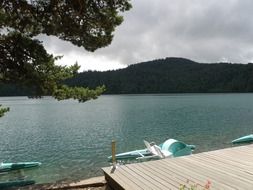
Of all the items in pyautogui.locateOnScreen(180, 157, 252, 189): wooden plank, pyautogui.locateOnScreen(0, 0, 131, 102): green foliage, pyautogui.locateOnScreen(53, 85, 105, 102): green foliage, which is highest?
pyautogui.locateOnScreen(0, 0, 131, 102): green foliage

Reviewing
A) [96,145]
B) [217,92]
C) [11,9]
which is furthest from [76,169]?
[217,92]

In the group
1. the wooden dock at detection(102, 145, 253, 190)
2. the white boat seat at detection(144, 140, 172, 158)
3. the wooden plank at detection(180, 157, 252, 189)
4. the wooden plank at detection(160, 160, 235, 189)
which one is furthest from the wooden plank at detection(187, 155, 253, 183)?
the white boat seat at detection(144, 140, 172, 158)

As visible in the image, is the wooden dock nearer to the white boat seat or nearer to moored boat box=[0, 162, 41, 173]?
the white boat seat

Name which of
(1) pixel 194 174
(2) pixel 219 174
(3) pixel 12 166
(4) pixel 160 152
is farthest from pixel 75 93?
(3) pixel 12 166

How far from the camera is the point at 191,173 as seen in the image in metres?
9.27

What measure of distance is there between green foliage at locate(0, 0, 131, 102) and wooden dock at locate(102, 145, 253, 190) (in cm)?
382

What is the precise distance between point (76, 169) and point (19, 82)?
961 cm

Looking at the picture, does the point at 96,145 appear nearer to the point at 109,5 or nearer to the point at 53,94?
the point at 53,94

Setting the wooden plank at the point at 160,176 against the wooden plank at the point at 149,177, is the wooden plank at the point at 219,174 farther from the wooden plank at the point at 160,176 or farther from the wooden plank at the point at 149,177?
the wooden plank at the point at 149,177

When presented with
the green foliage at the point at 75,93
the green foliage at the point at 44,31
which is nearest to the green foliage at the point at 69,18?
the green foliage at the point at 44,31

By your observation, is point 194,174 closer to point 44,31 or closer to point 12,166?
point 44,31

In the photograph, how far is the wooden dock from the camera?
27.2 ft

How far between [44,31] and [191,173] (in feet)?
21.9

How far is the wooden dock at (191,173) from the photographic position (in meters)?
8.29
